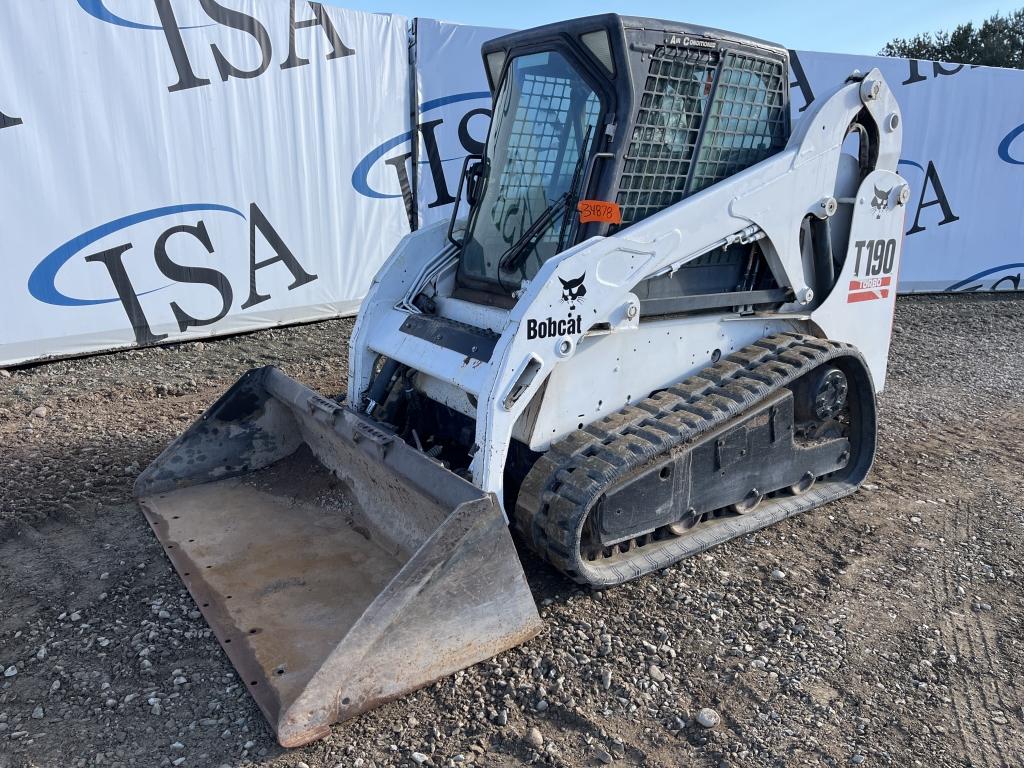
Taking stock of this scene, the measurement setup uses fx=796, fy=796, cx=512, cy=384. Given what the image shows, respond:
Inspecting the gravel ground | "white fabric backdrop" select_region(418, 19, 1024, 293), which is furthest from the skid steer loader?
"white fabric backdrop" select_region(418, 19, 1024, 293)

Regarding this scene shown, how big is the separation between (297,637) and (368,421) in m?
1.12

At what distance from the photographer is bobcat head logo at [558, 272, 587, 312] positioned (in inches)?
127

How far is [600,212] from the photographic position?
11.2 ft

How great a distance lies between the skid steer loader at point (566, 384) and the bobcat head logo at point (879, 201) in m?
0.02

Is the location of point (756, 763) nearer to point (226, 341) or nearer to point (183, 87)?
point (226, 341)

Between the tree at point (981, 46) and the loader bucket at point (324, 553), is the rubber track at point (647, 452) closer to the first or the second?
the loader bucket at point (324, 553)

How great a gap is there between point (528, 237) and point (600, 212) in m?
0.47

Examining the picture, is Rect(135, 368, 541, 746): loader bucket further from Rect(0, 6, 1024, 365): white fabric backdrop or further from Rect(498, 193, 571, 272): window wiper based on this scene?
Rect(0, 6, 1024, 365): white fabric backdrop

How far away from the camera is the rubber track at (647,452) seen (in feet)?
10.4

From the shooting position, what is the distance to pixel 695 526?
379cm

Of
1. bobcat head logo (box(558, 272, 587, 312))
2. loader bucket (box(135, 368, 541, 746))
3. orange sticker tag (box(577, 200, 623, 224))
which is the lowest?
loader bucket (box(135, 368, 541, 746))

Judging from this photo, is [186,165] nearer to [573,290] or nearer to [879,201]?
[573,290]

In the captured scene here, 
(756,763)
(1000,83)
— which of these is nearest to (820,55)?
(1000,83)

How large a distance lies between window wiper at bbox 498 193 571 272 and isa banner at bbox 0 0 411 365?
4.63 metres
